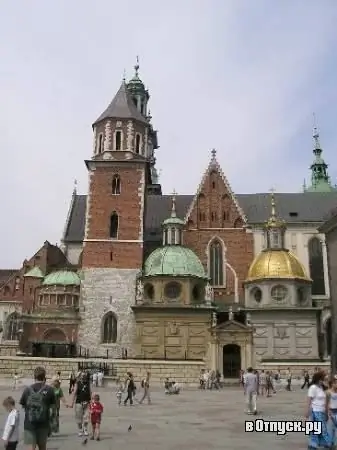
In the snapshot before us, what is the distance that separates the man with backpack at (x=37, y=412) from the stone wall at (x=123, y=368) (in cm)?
2199

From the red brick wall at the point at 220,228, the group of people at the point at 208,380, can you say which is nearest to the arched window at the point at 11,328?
the red brick wall at the point at 220,228

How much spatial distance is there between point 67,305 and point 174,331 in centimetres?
806

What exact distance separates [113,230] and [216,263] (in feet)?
29.0

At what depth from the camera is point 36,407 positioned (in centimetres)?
690

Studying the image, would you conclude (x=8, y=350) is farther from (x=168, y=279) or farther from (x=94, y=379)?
(x=168, y=279)

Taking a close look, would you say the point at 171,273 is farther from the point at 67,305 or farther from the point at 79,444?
the point at 79,444

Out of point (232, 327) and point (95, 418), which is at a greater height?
point (232, 327)

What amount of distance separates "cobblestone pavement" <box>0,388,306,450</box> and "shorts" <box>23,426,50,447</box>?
108 inches

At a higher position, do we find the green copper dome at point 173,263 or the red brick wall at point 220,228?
the red brick wall at point 220,228

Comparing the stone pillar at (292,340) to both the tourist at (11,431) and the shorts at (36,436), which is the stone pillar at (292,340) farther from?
the tourist at (11,431)

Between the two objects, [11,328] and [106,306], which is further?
[11,328]

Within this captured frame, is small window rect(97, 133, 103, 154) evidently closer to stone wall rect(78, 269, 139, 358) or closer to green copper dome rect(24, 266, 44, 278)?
stone wall rect(78, 269, 139, 358)

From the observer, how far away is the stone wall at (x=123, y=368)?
28641mm

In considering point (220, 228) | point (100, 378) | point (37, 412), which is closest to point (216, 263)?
point (220, 228)
